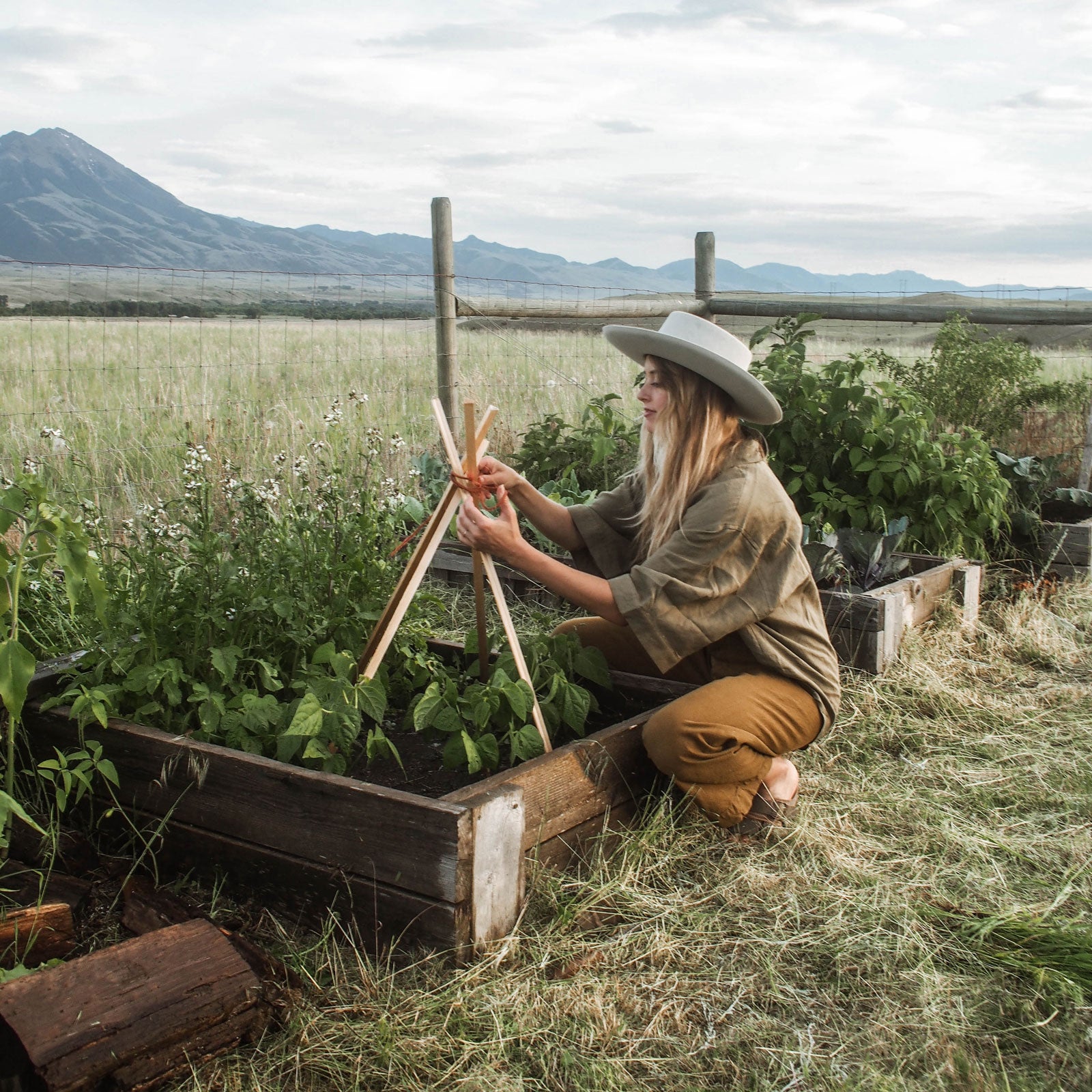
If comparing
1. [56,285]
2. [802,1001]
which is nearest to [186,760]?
[802,1001]

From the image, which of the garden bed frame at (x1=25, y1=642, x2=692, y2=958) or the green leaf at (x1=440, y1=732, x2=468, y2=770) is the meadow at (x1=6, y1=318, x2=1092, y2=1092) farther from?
the green leaf at (x1=440, y1=732, x2=468, y2=770)

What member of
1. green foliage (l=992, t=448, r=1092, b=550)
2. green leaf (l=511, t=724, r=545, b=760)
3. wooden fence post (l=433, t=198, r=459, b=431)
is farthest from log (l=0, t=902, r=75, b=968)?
green foliage (l=992, t=448, r=1092, b=550)

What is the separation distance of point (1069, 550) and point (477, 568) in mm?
3908

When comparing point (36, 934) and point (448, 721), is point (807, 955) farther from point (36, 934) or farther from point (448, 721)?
point (36, 934)

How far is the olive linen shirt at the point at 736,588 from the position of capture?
279 centimetres

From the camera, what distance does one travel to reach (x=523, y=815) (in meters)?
2.36

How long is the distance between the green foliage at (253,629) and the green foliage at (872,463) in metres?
2.46

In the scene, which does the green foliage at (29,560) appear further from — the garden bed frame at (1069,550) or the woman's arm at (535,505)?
the garden bed frame at (1069,550)

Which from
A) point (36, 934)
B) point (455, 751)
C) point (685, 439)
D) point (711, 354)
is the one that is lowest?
point (36, 934)

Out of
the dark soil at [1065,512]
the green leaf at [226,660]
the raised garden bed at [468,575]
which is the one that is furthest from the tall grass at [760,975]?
the dark soil at [1065,512]

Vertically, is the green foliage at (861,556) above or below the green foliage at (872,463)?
below

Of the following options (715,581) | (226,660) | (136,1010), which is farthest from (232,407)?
(136,1010)

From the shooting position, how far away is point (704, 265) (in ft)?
26.8

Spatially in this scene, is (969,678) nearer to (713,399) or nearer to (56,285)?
(713,399)
